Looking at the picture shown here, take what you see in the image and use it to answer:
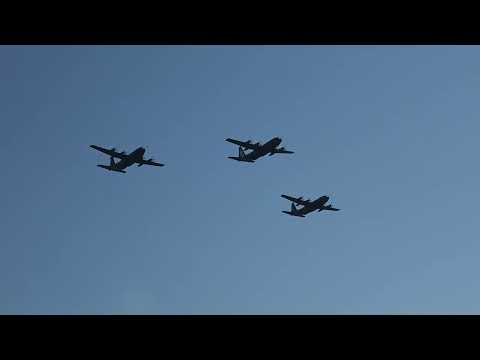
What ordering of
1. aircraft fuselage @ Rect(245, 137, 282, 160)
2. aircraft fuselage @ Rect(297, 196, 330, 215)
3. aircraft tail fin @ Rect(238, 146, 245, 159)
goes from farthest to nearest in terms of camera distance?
1. aircraft fuselage @ Rect(297, 196, 330, 215)
2. aircraft tail fin @ Rect(238, 146, 245, 159)
3. aircraft fuselage @ Rect(245, 137, 282, 160)

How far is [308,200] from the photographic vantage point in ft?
229

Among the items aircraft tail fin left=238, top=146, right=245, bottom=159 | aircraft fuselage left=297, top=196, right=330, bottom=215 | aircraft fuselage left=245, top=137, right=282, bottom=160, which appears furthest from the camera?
aircraft fuselage left=297, top=196, right=330, bottom=215

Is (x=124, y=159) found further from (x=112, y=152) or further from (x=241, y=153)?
(x=241, y=153)

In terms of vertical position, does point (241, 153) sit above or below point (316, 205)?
above

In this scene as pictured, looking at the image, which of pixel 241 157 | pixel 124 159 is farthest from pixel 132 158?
pixel 241 157

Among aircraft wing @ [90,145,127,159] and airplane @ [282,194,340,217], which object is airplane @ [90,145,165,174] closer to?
aircraft wing @ [90,145,127,159]

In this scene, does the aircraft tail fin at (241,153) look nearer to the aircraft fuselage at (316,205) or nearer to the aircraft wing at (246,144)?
the aircraft wing at (246,144)

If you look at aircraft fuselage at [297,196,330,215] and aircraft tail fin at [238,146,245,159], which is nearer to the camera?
aircraft tail fin at [238,146,245,159]

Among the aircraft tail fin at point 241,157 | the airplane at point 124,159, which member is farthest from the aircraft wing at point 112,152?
the aircraft tail fin at point 241,157

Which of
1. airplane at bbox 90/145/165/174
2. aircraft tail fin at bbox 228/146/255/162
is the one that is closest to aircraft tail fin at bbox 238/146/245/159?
aircraft tail fin at bbox 228/146/255/162
